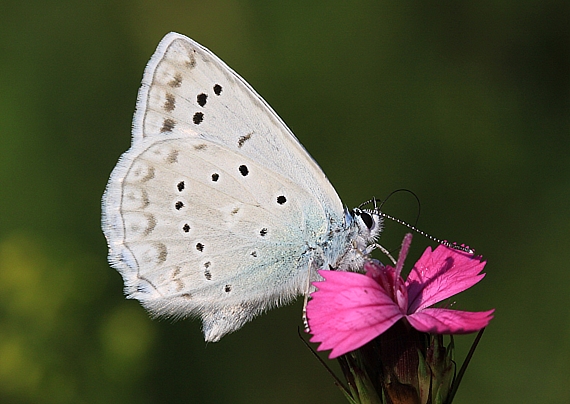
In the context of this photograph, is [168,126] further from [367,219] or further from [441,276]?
[441,276]

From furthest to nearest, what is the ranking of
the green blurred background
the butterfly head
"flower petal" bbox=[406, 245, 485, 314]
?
the green blurred background < the butterfly head < "flower petal" bbox=[406, 245, 485, 314]

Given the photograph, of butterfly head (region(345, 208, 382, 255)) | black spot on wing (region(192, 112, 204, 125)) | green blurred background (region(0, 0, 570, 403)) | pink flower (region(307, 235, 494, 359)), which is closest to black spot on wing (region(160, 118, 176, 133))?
black spot on wing (region(192, 112, 204, 125))

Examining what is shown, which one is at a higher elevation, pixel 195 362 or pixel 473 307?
pixel 473 307

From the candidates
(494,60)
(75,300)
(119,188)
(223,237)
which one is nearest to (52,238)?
(75,300)

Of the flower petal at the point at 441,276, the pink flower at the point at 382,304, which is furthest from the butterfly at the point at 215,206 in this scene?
the pink flower at the point at 382,304

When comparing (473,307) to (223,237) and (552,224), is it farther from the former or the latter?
(223,237)

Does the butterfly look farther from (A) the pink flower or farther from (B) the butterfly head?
(A) the pink flower
